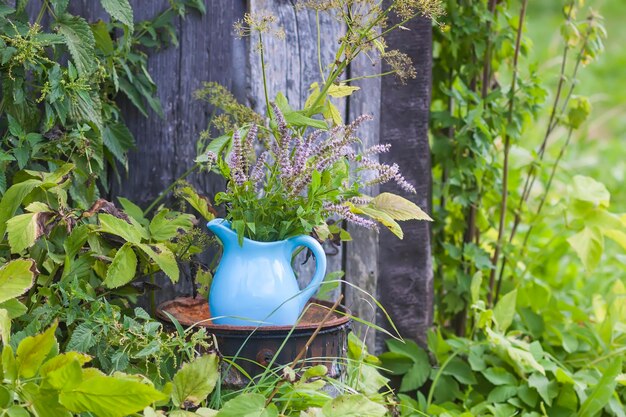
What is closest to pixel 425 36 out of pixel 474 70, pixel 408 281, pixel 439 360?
pixel 474 70

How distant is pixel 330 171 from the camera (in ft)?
6.79

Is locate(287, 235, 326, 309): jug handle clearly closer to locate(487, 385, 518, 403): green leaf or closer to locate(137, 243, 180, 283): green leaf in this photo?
locate(137, 243, 180, 283): green leaf

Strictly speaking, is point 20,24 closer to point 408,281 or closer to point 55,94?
point 55,94

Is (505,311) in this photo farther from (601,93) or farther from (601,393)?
(601,93)

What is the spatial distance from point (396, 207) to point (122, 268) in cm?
70

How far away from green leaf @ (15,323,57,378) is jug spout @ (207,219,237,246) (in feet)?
1.77

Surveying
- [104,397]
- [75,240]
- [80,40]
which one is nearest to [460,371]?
[75,240]

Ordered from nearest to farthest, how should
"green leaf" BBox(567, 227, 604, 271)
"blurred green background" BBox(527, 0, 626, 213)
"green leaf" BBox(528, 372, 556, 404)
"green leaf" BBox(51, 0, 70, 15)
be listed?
"green leaf" BBox(51, 0, 70, 15)
"green leaf" BBox(528, 372, 556, 404)
"green leaf" BBox(567, 227, 604, 271)
"blurred green background" BBox(527, 0, 626, 213)

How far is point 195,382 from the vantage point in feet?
5.91

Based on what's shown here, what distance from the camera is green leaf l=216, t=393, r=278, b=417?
5.61 feet

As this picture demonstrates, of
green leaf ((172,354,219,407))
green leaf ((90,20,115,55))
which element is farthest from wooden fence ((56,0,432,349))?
green leaf ((172,354,219,407))

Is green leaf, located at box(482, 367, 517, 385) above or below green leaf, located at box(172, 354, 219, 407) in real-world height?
below

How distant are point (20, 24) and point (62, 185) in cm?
43

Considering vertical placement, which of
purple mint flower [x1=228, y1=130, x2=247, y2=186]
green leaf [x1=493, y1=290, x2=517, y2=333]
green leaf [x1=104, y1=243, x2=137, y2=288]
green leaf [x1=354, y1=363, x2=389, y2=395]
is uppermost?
purple mint flower [x1=228, y1=130, x2=247, y2=186]
